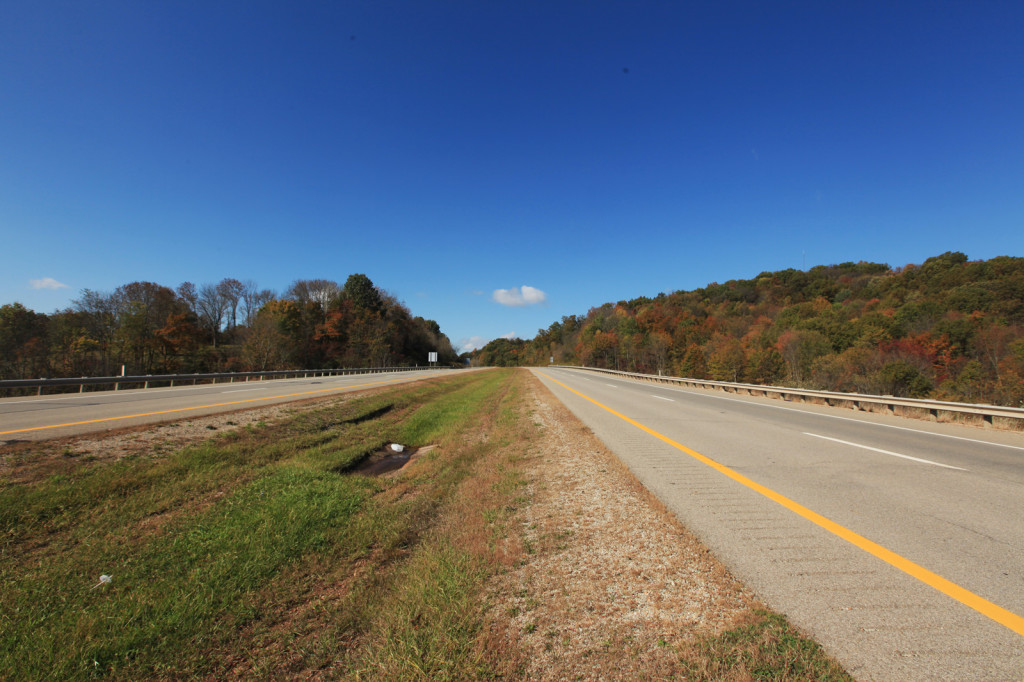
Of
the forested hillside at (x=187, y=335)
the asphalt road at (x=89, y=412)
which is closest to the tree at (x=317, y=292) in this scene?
the forested hillside at (x=187, y=335)

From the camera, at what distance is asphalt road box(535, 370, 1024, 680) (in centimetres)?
233

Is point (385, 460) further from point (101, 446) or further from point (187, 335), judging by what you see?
point (187, 335)

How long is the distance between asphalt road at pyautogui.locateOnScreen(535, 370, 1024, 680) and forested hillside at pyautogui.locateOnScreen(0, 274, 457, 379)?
39.2 meters

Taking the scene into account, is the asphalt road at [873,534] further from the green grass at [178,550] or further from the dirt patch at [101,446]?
the dirt patch at [101,446]

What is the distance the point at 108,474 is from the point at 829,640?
8925 mm

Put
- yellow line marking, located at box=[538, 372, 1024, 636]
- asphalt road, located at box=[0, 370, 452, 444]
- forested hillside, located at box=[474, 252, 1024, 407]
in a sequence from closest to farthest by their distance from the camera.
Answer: yellow line marking, located at box=[538, 372, 1024, 636] → asphalt road, located at box=[0, 370, 452, 444] → forested hillside, located at box=[474, 252, 1024, 407]

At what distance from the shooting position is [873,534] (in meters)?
3.78

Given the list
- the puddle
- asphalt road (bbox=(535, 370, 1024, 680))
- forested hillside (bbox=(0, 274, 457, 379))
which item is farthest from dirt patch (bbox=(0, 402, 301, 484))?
forested hillside (bbox=(0, 274, 457, 379))

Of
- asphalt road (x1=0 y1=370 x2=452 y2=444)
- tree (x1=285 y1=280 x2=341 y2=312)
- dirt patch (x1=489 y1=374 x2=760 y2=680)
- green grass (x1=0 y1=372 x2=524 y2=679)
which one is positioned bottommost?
green grass (x1=0 y1=372 x2=524 y2=679)

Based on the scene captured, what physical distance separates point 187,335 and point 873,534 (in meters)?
57.4

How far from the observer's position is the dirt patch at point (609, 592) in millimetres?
2338

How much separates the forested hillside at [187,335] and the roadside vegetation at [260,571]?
109 feet

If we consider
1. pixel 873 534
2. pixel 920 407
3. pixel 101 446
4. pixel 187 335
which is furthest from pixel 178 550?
pixel 187 335

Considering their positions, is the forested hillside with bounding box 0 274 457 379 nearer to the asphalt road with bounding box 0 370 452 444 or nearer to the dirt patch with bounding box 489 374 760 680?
the asphalt road with bounding box 0 370 452 444
